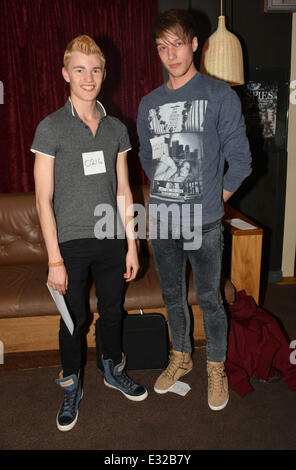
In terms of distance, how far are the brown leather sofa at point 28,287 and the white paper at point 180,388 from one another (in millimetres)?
405

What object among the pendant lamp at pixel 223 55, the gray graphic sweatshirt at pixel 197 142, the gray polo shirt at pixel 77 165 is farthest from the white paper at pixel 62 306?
the pendant lamp at pixel 223 55

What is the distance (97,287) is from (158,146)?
0.76 metres

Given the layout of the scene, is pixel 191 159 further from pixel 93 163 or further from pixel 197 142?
pixel 93 163

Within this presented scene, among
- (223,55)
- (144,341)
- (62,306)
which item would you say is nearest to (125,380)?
(144,341)

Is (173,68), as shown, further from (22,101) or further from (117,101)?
(22,101)

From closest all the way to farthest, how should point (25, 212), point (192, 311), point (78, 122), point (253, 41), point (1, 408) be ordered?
1. point (78, 122)
2. point (1, 408)
3. point (192, 311)
4. point (25, 212)
5. point (253, 41)

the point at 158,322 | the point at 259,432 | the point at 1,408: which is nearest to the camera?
the point at 259,432

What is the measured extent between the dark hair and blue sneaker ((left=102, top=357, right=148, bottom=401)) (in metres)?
1.66

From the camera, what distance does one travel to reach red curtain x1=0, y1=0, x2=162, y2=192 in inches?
105

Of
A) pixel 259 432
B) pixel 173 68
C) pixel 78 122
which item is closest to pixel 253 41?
pixel 173 68

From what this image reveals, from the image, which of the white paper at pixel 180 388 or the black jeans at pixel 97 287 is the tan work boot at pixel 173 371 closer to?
the white paper at pixel 180 388

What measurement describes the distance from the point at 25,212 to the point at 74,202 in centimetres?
122

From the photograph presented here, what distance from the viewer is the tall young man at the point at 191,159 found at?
5.44ft

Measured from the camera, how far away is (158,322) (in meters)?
2.22
